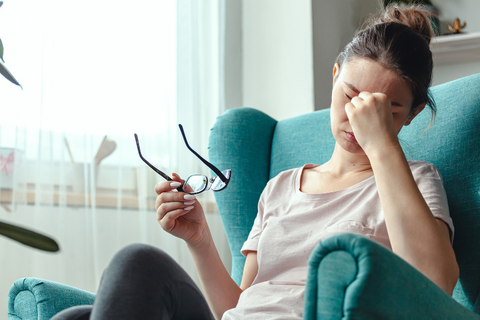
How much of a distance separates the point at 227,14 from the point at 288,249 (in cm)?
159

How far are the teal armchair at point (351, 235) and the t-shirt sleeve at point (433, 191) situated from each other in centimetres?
10

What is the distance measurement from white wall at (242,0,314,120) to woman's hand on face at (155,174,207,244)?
40.6 inches

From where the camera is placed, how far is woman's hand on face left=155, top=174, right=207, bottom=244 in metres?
0.88

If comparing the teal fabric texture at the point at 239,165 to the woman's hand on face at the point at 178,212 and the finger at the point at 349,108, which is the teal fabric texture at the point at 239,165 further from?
the finger at the point at 349,108

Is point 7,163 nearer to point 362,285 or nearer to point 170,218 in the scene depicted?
point 170,218

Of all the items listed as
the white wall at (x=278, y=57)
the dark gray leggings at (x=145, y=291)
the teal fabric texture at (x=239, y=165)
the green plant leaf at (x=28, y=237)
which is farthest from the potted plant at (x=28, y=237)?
the white wall at (x=278, y=57)

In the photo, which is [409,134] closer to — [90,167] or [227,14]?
[90,167]

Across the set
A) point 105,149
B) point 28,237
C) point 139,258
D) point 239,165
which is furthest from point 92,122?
point 28,237

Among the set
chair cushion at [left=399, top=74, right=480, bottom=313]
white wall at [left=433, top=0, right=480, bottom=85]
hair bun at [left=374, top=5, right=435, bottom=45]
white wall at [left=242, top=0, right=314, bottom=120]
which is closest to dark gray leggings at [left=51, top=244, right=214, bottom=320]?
chair cushion at [left=399, top=74, right=480, bottom=313]

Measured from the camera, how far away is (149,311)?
1.82ft

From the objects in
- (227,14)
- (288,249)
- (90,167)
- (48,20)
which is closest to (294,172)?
(288,249)

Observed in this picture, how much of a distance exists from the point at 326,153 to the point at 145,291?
774 mm

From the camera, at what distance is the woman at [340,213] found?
59 cm

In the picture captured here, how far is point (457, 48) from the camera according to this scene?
1888 millimetres
